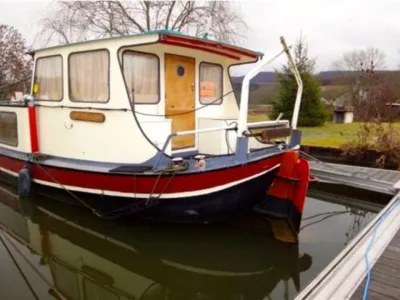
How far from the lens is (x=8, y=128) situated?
23.5ft

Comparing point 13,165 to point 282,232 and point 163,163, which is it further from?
point 282,232

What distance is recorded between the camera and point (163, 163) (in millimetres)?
4941

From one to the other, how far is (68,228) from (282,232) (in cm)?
338

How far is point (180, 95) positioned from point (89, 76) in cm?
146

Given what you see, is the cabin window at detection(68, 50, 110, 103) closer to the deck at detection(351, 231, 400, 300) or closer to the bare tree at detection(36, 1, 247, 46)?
the deck at detection(351, 231, 400, 300)

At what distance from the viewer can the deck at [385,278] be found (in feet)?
10.6

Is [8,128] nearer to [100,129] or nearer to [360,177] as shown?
[100,129]

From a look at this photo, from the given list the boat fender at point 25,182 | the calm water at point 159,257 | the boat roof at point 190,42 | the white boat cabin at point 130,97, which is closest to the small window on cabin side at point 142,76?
the white boat cabin at point 130,97

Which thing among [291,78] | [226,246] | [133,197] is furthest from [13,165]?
[291,78]

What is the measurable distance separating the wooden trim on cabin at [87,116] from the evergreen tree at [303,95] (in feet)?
37.1

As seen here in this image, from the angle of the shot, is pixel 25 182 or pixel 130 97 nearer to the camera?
pixel 130 97

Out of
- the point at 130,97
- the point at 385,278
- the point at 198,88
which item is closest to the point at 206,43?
the point at 198,88

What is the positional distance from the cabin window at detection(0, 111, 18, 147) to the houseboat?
8cm

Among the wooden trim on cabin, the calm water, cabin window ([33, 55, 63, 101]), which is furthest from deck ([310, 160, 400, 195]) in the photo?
cabin window ([33, 55, 63, 101])
